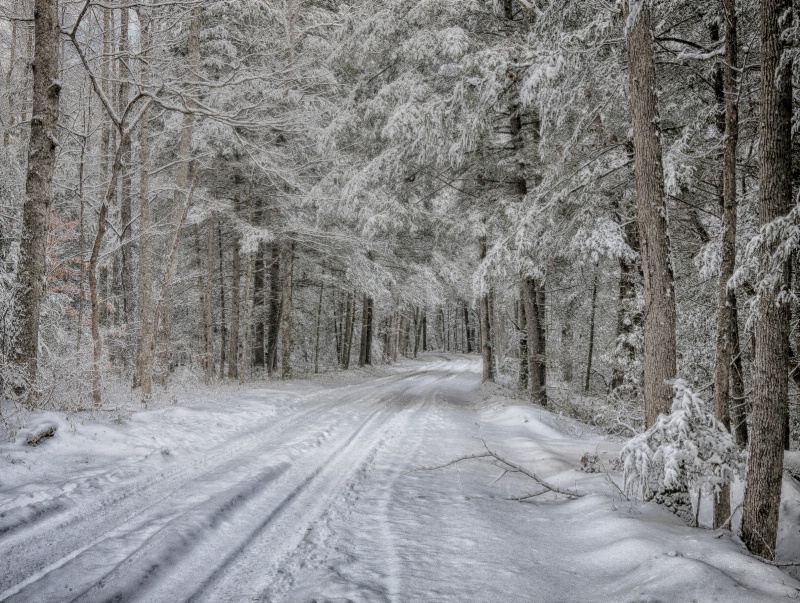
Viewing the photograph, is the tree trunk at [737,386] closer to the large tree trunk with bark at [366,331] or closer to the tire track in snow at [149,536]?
the tire track in snow at [149,536]

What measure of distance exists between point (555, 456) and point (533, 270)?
12.7ft

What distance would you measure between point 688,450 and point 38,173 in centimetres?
891

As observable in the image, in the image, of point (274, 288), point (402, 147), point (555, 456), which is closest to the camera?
point (555, 456)

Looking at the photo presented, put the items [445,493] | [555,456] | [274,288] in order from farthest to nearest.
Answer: [274,288] < [555,456] < [445,493]

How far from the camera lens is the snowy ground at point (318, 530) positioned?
9.77ft

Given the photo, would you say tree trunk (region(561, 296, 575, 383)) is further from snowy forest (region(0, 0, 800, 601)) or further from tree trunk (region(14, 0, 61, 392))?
tree trunk (region(14, 0, 61, 392))

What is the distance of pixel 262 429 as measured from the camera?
314 inches

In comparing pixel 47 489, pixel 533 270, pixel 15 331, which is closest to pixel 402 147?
pixel 533 270

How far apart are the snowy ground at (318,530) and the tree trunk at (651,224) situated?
149cm

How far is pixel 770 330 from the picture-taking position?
4.21 meters

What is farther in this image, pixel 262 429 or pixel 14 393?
pixel 262 429

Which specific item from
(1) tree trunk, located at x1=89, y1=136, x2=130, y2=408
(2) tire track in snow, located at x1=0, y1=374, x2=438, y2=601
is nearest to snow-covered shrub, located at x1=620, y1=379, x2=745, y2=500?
(2) tire track in snow, located at x1=0, y1=374, x2=438, y2=601

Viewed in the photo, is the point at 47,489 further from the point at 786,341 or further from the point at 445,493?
the point at 786,341

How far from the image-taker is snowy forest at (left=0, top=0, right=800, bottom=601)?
4.39 metres
